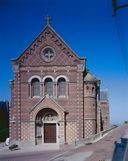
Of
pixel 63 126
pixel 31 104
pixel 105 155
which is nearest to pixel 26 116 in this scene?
pixel 31 104

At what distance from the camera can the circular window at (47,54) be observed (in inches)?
1565

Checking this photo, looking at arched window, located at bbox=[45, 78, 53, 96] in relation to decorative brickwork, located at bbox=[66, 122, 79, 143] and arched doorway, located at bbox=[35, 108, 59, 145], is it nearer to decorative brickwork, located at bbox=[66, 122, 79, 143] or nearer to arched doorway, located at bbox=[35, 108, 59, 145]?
arched doorway, located at bbox=[35, 108, 59, 145]

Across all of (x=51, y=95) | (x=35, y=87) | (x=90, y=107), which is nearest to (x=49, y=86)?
(x=51, y=95)

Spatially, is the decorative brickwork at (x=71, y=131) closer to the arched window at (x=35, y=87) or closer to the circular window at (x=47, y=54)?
the arched window at (x=35, y=87)

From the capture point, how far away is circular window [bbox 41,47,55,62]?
39.8 metres

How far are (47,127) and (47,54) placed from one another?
30.4 feet

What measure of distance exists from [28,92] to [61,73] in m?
4.81

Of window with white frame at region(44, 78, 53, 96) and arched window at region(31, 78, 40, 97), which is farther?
arched window at region(31, 78, 40, 97)

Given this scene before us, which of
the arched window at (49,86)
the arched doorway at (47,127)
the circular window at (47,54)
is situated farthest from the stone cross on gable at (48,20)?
the arched doorway at (47,127)

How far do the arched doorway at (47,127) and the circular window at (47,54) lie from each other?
6.55 meters

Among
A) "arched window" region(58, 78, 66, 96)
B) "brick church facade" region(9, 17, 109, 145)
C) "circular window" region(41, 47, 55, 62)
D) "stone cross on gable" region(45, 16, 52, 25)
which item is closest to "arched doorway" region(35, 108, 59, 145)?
"brick church facade" region(9, 17, 109, 145)

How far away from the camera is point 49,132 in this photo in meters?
40.0

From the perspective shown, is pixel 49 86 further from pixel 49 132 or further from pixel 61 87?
pixel 49 132

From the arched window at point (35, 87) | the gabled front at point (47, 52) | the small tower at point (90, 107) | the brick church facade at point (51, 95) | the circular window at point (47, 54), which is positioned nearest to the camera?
the brick church facade at point (51, 95)
